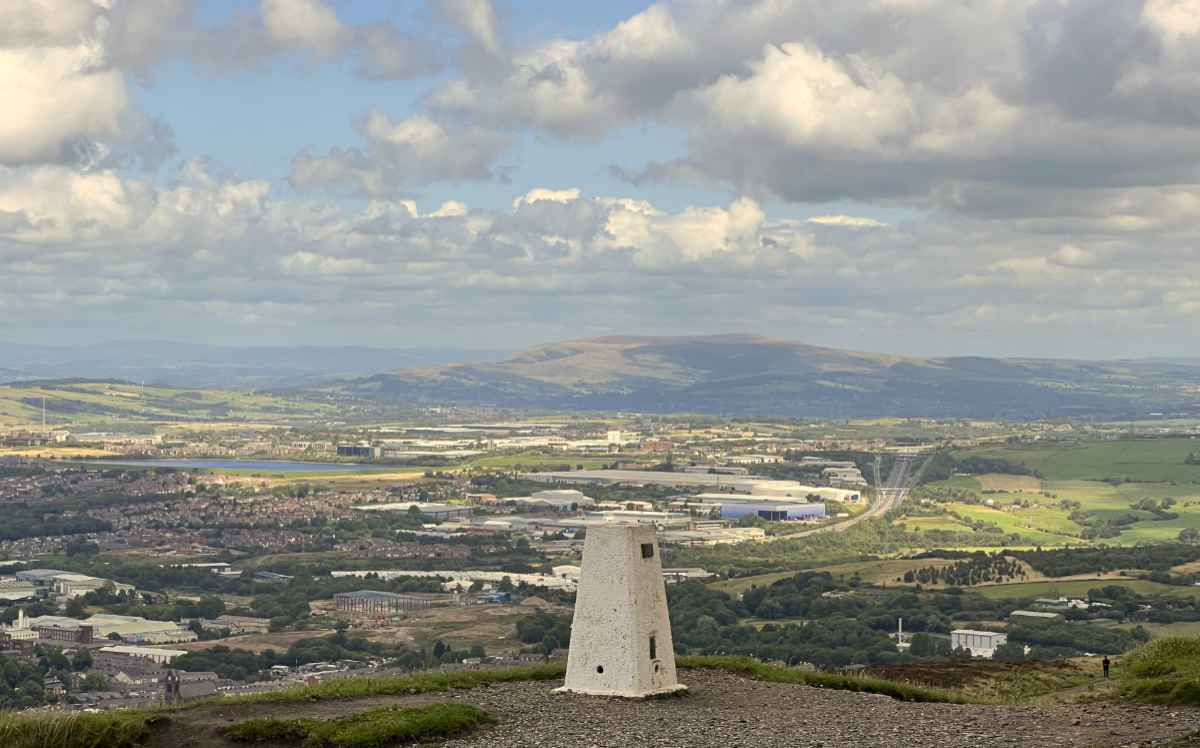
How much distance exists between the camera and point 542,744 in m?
28.8

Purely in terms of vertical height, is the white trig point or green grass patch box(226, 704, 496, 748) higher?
the white trig point

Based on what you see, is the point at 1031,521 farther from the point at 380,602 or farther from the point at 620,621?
the point at 620,621

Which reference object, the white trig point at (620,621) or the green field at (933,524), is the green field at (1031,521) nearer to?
the green field at (933,524)

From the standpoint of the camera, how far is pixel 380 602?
103 metres

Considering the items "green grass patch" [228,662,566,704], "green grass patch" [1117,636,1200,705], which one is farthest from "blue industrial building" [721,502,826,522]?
"green grass patch" [228,662,566,704]

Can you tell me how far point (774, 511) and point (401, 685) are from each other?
131128mm

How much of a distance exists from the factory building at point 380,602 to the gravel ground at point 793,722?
67.9 meters

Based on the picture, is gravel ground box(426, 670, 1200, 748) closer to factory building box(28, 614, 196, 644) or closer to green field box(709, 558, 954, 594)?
factory building box(28, 614, 196, 644)

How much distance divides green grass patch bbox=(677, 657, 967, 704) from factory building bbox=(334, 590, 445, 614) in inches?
2505

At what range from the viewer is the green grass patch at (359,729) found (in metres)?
28.5

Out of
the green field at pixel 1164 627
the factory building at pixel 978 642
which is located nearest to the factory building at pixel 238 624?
the factory building at pixel 978 642

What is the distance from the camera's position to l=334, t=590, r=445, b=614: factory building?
3999 inches

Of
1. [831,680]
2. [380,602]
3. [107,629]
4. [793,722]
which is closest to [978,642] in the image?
[831,680]

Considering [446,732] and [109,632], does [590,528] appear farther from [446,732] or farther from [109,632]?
[109,632]
